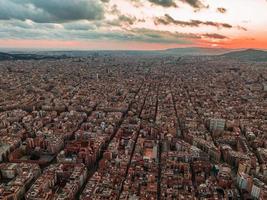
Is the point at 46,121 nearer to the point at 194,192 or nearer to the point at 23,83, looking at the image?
the point at 194,192

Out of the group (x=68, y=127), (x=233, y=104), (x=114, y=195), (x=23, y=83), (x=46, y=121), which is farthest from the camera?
(x=23, y=83)

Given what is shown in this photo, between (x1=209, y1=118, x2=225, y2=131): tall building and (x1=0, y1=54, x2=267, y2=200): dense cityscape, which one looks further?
(x1=209, y1=118, x2=225, y2=131): tall building

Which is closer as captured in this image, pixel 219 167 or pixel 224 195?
pixel 224 195

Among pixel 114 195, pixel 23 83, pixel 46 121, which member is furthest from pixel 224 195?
pixel 23 83

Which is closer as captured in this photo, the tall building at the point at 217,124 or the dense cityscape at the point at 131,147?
the dense cityscape at the point at 131,147

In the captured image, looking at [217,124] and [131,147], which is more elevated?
[131,147]

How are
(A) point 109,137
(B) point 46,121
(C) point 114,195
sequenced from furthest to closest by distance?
(B) point 46,121 → (A) point 109,137 → (C) point 114,195

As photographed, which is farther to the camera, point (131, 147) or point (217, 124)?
point (217, 124)
